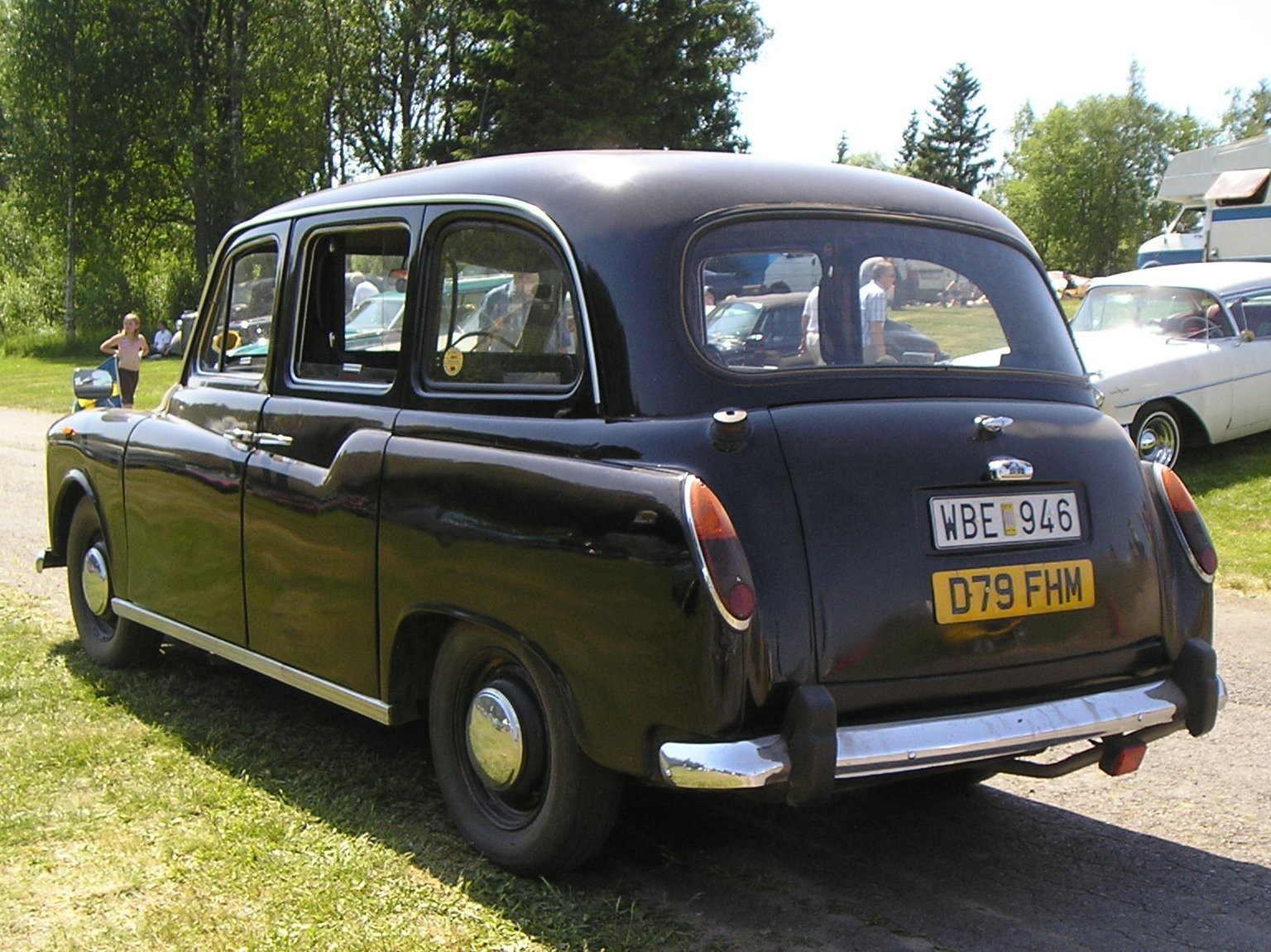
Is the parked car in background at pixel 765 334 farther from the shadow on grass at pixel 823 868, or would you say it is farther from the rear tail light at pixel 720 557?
the shadow on grass at pixel 823 868

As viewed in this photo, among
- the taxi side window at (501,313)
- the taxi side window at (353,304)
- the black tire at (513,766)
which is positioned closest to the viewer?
the black tire at (513,766)

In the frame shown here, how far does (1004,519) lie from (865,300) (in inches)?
32.2

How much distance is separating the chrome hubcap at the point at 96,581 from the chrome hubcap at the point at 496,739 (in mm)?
2742

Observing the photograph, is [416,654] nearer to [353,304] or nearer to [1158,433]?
[353,304]

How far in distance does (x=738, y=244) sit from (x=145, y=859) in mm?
2471

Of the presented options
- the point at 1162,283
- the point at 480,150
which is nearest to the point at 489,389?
the point at 1162,283

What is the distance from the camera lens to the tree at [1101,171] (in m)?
80.7

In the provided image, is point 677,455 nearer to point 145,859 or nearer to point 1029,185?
point 145,859

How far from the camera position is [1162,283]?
13016 mm

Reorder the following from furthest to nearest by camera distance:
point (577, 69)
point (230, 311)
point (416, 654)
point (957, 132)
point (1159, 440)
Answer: point (957, 132) → point (577, 69) → point (1159, 440) → point (230, 311) → point (416, 654)

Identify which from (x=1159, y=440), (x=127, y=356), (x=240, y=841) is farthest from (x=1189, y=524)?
(x=127, y=356)

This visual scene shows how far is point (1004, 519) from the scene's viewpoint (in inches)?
145

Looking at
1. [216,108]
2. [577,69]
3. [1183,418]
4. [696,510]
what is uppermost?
[577,69]

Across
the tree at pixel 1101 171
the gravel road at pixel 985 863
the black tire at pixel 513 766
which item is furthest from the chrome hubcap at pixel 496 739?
the tree at pixel 1101 171
